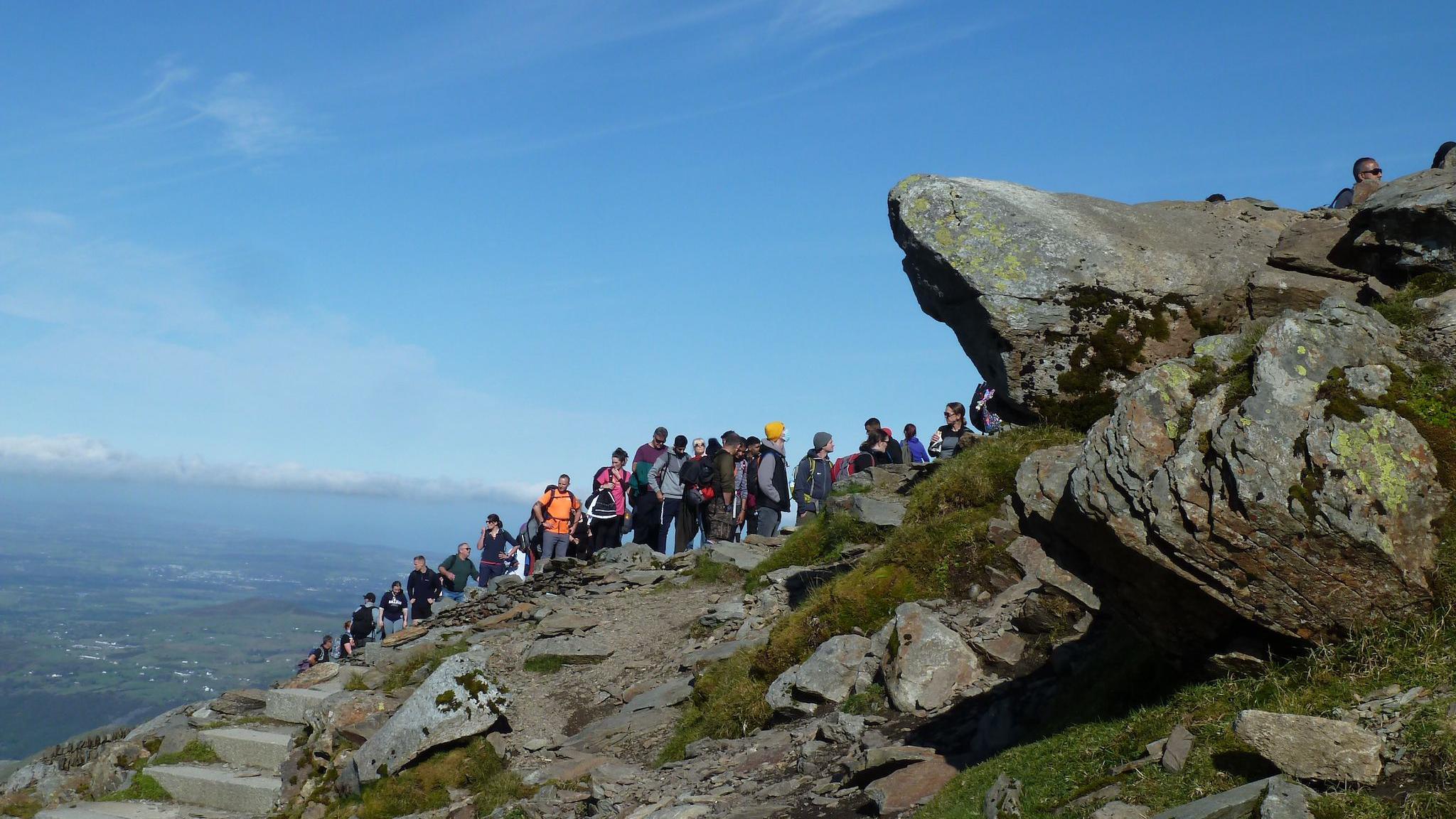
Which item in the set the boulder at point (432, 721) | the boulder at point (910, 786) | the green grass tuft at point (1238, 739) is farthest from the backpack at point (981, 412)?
the green grass tuft at point (1238, 739)

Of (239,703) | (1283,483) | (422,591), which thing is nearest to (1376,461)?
(1283,483)

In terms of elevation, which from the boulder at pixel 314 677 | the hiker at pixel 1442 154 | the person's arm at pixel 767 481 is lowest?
the boulder at pixel 314 677

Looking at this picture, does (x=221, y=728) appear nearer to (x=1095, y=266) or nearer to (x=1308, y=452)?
(x=1095, y=266)

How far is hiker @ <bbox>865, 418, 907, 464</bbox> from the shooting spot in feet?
80.7

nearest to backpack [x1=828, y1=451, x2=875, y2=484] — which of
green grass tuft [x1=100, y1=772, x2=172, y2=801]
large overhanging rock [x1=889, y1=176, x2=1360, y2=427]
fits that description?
large overhanging rock [x1=889, y1=176, x2=1360, y2=427]

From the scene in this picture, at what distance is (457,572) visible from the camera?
3078cm

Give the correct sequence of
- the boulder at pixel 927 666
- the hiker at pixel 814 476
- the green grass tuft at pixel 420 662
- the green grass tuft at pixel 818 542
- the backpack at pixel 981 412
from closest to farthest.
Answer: the boulder at pixel 927 666, the green grass tuft at pixel 818 542, the green grass tuft at pixel 420 662, the backpack at pixel 981 412, the hiker at pixel 814 476

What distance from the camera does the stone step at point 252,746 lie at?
19922mm

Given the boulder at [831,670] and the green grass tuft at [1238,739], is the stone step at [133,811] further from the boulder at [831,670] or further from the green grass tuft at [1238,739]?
the green grass tuft at [1238,739]

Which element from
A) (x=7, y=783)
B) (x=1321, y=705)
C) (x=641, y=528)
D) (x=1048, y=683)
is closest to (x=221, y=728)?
(x=7, y=783)

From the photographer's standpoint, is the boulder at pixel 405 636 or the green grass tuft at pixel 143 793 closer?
the green grass tuft at pixel 143 793

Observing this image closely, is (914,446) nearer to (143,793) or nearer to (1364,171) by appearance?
(1364,171)

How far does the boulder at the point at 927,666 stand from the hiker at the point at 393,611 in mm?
21681

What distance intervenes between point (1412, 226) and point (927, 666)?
7787 mm
